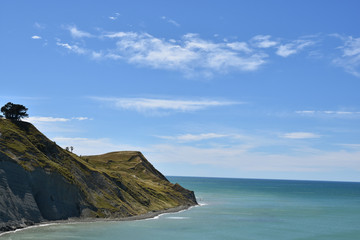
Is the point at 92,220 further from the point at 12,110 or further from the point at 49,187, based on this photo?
the point at 12,110

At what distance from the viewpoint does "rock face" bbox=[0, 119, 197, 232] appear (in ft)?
280

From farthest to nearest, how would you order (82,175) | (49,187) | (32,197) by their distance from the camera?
(82,175), (49,187), (32,197)

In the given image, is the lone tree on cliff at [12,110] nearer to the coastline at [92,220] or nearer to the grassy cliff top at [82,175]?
the grassy cliff top at [82,175]

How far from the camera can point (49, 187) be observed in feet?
314

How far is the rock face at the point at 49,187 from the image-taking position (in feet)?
280

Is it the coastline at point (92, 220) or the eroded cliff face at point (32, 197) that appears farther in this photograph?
the eroded cliff face at point (32, 197)

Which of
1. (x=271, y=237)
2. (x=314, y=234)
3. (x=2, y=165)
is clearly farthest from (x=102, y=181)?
(x=314, y=234)

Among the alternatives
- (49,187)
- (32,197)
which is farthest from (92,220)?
(32,197)

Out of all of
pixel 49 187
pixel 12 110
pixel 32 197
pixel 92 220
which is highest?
pixel 12 110

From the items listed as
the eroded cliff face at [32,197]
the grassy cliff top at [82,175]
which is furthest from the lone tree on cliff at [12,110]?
the eroded cliff face at [32,197]

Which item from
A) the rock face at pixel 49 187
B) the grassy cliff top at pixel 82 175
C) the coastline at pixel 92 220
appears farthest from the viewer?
the grassy cliff top at pixel 82 175

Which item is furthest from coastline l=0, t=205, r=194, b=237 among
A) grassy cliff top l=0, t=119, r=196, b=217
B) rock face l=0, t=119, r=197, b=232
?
grassy cliff top l=0, t=119, r=196, b=217

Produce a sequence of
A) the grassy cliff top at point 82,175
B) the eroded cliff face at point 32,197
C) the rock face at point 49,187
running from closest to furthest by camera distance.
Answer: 1. the eroded cliff face at point 32,197
2. the rock face at point 49,187
3. the grassy cliff top at point 82,175

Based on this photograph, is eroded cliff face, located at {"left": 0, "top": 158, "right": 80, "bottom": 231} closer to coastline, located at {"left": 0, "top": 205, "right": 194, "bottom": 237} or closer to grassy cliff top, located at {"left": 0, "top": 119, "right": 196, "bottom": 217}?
coastline, located at {"left": 0, "top": 205, "right": 194, "bottom": 237}
